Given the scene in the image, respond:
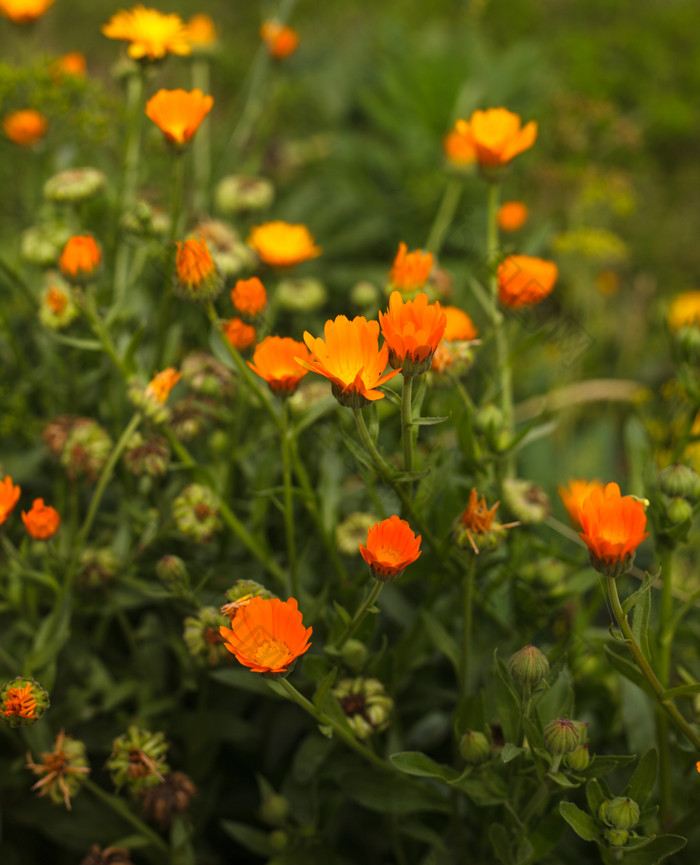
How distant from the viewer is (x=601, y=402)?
224cm

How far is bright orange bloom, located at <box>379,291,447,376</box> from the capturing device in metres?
0.68

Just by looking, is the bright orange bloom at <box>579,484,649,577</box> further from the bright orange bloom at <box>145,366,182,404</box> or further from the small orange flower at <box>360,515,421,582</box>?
the bright orange bloom at <box>145,366,182,404</box>

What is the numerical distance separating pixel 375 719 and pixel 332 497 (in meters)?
0.31

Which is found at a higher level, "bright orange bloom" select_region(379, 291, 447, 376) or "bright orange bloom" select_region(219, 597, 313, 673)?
"bright orange bloom" select_region(379, 291, 447, 376)

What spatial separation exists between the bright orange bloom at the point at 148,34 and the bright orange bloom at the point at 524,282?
0.50 metres

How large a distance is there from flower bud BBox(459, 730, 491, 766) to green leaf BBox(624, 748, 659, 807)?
0.14 metres

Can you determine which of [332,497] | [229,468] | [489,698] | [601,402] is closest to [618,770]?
[489,698]

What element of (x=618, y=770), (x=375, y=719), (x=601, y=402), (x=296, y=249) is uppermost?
(x=296, y=249)

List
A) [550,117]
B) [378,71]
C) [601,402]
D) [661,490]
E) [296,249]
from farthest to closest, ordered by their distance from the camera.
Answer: [378,71] → [550,117] → [601,402] → [296,249] → [661,490]

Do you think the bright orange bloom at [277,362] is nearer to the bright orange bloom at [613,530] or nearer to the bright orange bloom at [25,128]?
the bright orange bloom at [613,530]

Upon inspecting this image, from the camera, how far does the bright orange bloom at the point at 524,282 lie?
0.99 m

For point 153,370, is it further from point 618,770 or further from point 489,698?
point 618,770

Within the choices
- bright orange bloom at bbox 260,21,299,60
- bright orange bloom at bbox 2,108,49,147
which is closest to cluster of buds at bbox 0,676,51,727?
bright orange bloom at bbox 2,108,49,147

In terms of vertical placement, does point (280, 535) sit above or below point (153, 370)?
below
